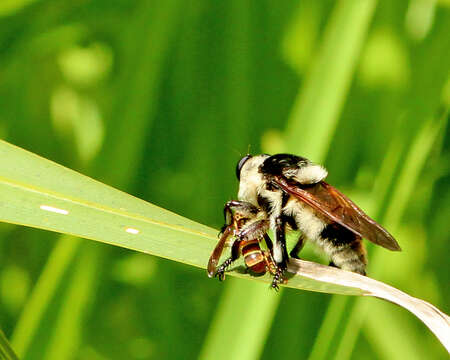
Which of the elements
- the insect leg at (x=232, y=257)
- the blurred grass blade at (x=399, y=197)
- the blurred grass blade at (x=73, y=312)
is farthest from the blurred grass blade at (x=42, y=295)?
the blurred grass blade at (x=399, y=197)

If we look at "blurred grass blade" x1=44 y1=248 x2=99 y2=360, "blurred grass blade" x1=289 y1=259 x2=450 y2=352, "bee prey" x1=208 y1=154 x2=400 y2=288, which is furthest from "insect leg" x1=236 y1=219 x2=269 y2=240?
"blurred grass blade" x1=44 y1=248 x2=99 y2=360

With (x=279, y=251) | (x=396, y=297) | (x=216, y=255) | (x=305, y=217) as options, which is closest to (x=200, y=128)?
(x=305, y=217)

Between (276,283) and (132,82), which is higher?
(132,82)

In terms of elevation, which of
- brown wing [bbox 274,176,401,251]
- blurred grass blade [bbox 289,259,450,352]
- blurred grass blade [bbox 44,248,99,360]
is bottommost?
blurred grass blade [bbox 44,248,99,360]

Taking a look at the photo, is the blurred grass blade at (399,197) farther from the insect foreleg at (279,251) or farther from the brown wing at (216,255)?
the brown wing at (216,255)

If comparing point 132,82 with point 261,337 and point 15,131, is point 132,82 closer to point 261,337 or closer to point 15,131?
point 15,131

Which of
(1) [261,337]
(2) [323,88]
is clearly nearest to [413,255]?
(2) [323,88]

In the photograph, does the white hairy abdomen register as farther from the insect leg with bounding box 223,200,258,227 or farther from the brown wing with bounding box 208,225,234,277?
the brown wing with bounding box 208,225,234,277
